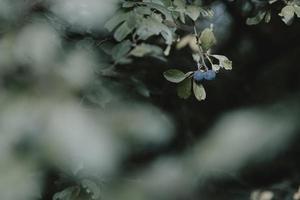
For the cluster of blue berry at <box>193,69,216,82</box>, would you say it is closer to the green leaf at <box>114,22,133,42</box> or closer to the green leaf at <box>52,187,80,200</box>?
the green leaf at <box>114,22,133,42</box>

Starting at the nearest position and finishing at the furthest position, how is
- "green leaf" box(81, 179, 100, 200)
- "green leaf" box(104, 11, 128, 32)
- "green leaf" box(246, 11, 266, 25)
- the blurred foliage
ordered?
1. the blurred foliage
2. "green leaf" box(104, 11, 128, 32)
3. "green leaf" box(81, 179, 100, 200)
4. "green leaf" box(246, 11, 266, 25)

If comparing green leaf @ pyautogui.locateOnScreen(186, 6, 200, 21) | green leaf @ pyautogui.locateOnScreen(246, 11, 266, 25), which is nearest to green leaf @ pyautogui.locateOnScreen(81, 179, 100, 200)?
green leaf @ pyautogui.locateOnScreen(186, 6, 200, 21)

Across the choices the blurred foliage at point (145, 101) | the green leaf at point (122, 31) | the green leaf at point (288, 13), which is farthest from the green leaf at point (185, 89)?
the green leaf at point (288, 13)

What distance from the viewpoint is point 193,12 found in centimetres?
104

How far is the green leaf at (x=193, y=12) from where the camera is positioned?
3.39 ft

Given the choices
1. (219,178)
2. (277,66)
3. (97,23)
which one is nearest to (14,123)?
(97,23)

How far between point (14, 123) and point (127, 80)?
53 cm

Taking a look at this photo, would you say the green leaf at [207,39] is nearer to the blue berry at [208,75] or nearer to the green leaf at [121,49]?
the blue berry at [208,75]

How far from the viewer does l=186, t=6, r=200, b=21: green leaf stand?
103 cm

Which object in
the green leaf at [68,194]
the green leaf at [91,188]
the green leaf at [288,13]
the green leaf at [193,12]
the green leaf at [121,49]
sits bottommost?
the green leaf at [68,194]

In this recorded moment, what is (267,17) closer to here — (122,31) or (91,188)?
(122,31)

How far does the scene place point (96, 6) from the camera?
82 cm

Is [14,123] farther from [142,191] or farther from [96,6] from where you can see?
[142,191]

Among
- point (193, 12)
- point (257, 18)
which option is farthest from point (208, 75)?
point (257, 18)
